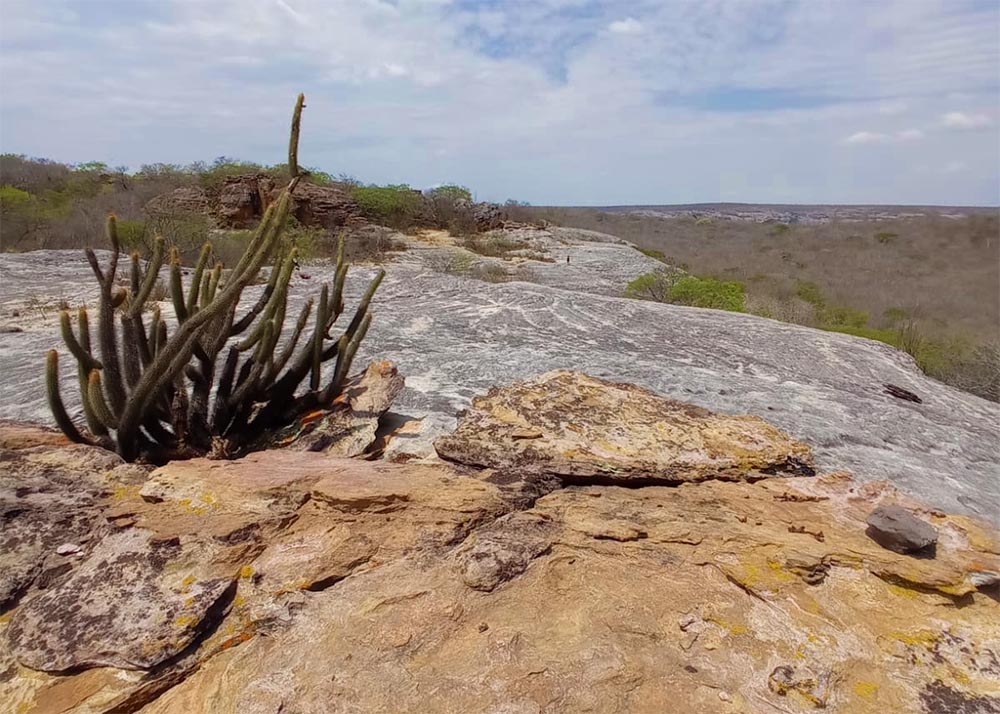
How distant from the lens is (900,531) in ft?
6.00

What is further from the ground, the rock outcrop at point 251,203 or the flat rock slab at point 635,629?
the rock outcrop at point 251,203

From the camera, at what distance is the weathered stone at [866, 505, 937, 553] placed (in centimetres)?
180

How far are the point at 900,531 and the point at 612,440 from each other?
0.95 metres

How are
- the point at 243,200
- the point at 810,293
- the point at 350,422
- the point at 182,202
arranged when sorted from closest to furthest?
the point at 350,422 < the point at 810,293 < the point at 182,202 < the point at 243,200

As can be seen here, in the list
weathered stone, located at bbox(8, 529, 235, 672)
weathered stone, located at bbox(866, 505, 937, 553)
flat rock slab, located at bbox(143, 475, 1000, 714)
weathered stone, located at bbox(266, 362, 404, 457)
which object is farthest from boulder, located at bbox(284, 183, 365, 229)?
weathered stone, located at bbox(866, 505, 937, 553)

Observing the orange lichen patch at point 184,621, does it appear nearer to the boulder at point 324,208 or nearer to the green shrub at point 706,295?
the green shrub at point 706,295

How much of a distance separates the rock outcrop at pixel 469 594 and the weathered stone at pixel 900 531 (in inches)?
2.3

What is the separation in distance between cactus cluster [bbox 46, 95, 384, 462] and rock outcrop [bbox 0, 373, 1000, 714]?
0.91ft

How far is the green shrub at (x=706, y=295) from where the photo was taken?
9.73m

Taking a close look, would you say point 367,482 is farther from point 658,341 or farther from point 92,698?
point 658,341

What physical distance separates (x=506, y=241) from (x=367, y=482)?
58.5 feet

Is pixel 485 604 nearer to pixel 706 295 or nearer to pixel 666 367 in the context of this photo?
pixel 666 367

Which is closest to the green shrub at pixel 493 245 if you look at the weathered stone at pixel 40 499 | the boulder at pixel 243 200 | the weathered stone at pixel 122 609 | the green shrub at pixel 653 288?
the boulder at pixel 243 200

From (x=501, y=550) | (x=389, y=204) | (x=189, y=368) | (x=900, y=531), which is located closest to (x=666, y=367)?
(x=900, y=531)
